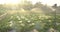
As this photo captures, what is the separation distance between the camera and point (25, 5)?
157cm

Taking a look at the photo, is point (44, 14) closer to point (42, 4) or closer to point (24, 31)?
point (42, 4)

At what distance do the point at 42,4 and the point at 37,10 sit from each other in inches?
3.9

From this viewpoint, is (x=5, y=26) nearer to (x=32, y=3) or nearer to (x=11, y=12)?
(x=11, y=12)

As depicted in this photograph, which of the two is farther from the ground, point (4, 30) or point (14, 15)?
point (14, 15)

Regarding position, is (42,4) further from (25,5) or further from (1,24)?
(1,24)

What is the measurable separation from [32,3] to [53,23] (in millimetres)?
364

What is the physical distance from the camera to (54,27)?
4.92 feet

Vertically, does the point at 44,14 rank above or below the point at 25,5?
below

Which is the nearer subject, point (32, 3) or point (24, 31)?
point (24, 31)

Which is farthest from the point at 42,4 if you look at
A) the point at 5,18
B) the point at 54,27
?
the point at 5,18

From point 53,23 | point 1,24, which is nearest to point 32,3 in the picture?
point 53,23

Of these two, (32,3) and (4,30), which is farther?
(32,3)

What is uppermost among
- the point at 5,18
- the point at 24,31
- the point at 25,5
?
the point at 25,5

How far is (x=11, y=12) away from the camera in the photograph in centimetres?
154
